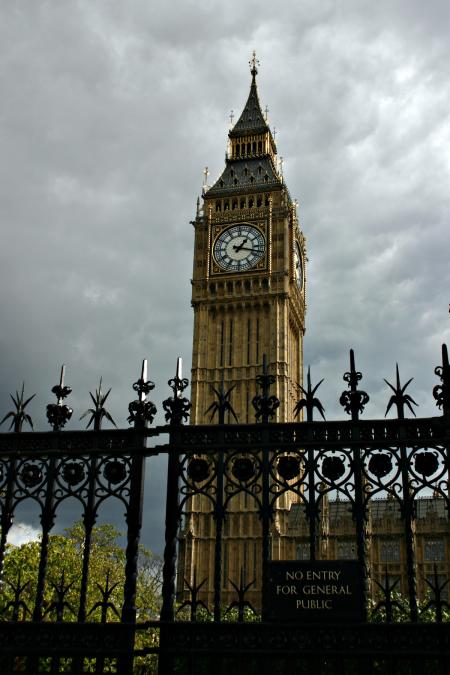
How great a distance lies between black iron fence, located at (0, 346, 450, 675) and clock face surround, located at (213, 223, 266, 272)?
4679 centimetres

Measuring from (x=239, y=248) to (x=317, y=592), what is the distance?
49.4 meters

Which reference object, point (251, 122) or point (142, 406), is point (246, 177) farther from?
point (142, 406)

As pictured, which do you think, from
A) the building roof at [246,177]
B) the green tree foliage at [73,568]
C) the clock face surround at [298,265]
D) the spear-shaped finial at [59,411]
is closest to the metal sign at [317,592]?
the spear-shaped finial at [59,411]

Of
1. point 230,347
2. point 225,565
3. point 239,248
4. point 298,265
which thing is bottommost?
point 225,565

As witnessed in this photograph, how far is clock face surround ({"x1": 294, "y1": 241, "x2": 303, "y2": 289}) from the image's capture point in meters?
58.0

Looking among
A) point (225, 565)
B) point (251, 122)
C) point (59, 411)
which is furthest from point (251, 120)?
point (59, 411)

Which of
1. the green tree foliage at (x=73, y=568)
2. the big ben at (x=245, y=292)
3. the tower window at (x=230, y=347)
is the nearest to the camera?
the green tree foliage at (x=73, y=568)

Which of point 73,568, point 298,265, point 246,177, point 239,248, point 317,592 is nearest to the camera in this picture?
point 317,592

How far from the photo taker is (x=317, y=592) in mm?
8219

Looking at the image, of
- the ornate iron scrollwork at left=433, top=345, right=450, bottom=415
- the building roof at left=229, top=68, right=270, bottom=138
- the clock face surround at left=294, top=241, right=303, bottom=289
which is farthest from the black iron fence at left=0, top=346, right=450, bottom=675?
the building roof at left=229, top=68, right=270, bottom=138

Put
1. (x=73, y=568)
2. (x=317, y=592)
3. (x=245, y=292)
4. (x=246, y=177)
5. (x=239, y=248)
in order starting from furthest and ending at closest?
(x=246, y=177)
(x=239, y=248)
(x=245, y=292)
(x=73, y=568)
(x=317, y=592)

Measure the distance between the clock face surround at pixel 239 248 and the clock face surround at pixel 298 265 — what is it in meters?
3.65

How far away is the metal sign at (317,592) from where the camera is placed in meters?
8.11

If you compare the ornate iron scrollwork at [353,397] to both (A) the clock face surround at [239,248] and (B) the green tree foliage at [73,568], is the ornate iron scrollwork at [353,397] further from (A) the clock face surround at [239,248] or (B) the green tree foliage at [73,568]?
(A) the clock face surround at [239,248]
